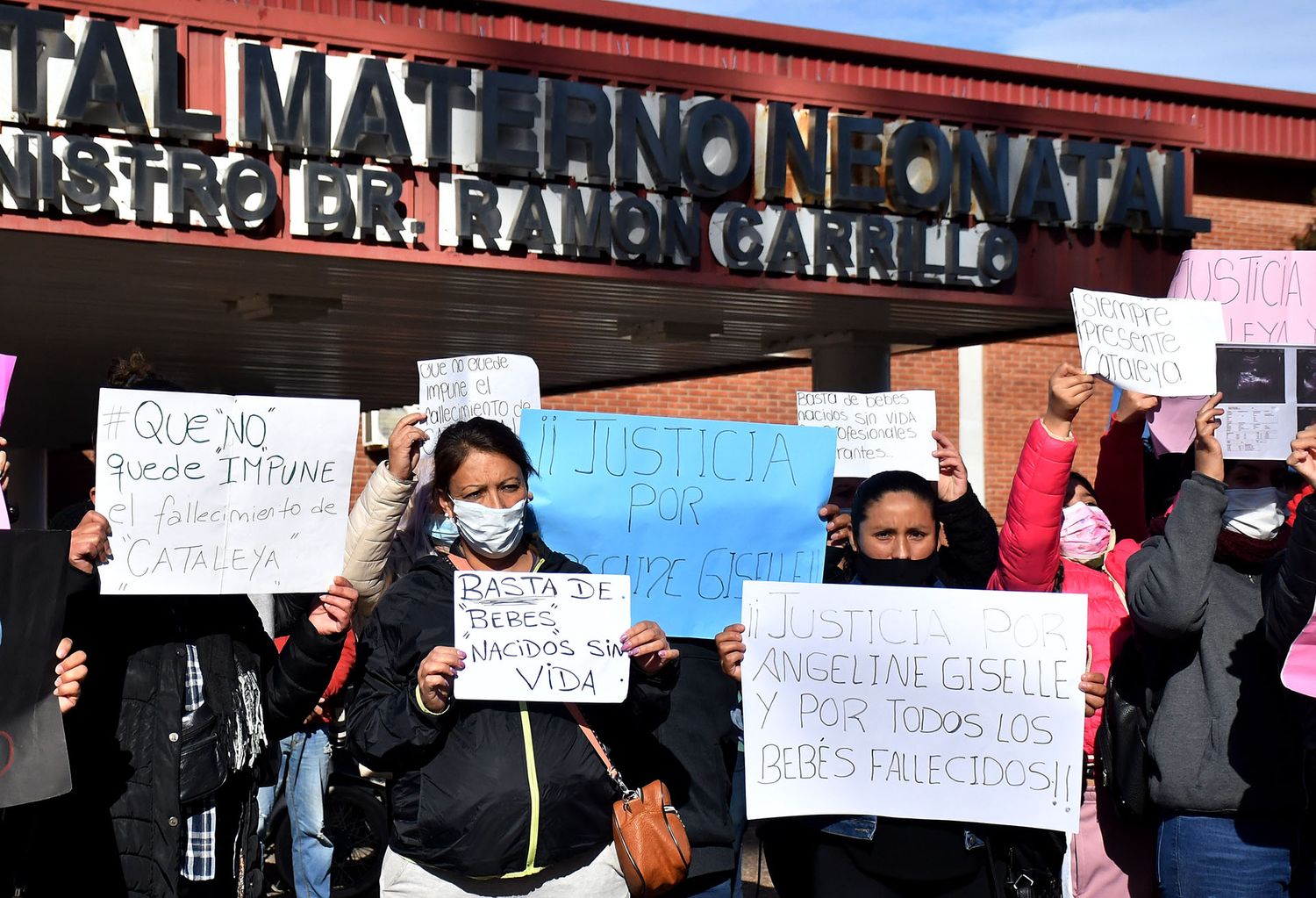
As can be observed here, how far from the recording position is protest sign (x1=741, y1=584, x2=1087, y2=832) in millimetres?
3586

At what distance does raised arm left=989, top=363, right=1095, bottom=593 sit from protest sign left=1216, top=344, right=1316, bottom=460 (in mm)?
510

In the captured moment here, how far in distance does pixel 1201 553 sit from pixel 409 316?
25.6ft

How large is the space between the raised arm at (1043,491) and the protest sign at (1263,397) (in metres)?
0.51

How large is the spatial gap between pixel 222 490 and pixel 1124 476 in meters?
2.91

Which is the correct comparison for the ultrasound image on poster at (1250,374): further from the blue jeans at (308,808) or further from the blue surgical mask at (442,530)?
the blue jeans at (308,808)

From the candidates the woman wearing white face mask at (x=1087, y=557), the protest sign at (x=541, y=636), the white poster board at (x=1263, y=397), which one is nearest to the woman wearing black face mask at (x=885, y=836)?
the woman wearing white face mask at (x=1087, y=557)

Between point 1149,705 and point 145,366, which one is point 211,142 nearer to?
point 145,366

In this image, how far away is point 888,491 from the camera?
4.11 m

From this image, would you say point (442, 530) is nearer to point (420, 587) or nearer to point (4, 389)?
point (420, 587)

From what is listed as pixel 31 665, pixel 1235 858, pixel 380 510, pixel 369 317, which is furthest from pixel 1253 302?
pixel 369 317

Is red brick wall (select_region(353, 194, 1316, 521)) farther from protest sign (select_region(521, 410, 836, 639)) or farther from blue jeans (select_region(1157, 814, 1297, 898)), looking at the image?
blue jeans (select_region(1157, 814, 1297, 898))

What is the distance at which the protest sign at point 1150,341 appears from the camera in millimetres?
4008

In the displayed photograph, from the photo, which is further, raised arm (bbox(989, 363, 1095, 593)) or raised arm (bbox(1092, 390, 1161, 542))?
raised arm (bbox(1092, 390, 1161, 542))

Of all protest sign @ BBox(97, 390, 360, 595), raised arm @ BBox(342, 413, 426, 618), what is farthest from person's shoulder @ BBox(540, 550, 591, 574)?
raised arm @ BBox(342, 413, 426, 618)
